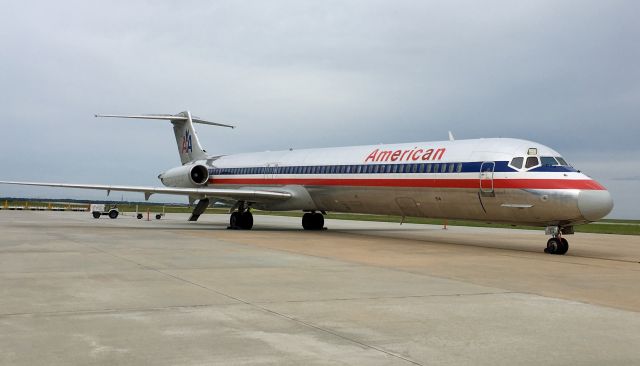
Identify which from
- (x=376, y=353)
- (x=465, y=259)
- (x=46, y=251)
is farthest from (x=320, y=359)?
(x=46, y=251)

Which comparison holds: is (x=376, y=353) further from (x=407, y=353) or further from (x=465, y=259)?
(x=465, y=259)

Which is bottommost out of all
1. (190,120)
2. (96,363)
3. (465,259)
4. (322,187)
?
(96,363)

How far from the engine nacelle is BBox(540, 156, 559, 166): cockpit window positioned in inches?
697

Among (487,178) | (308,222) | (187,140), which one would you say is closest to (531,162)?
(487,178)

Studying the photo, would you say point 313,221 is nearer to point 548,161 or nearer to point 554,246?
point 548,161

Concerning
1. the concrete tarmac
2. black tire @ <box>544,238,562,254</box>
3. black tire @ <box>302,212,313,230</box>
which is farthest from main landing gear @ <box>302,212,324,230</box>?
the concrete tarmac

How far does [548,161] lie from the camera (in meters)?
16.5

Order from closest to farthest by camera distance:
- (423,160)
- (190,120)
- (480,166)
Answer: (480,166) < (423,160) < (190,120)

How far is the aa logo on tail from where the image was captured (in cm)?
3360

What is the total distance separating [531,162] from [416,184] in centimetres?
385

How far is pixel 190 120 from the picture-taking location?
3366 centimetres

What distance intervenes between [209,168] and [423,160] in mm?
14413

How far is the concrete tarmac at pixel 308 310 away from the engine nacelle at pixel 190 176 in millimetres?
16755

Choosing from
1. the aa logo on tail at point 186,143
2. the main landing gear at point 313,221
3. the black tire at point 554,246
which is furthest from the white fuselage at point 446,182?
the aa logo on tail at point 186,143
